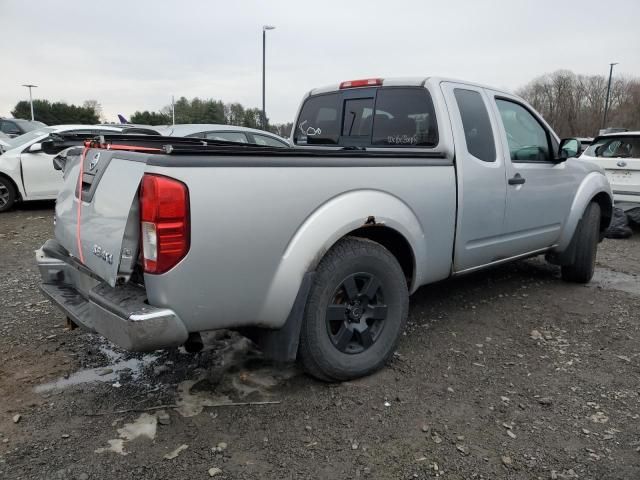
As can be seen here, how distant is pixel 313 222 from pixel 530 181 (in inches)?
99.2

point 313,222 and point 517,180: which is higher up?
point 517,180

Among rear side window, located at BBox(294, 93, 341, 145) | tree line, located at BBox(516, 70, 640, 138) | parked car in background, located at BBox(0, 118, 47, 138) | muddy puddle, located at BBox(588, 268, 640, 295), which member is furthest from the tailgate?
tree line, located at BBox(516, 70, 640, 138)

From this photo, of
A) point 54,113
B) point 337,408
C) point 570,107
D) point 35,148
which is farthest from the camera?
point 54,113

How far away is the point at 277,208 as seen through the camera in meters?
2.57

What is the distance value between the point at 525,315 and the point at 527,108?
1.90m

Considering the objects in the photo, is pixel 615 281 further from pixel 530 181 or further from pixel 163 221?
pixel 163 221

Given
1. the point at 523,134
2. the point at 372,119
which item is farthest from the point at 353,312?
the point at 523,134

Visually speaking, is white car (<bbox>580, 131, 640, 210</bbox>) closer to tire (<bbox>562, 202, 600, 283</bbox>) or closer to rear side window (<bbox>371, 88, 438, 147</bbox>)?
tire (<bbox>562, 202, 600, 283</bbox>)

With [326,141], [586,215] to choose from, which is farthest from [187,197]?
[586,215]

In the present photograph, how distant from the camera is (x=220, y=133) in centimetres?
896

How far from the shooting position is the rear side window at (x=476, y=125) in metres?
3.89

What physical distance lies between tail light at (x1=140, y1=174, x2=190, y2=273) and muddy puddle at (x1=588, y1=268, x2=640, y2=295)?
15.8ft

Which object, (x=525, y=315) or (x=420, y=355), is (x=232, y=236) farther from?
(x=525, y=315)

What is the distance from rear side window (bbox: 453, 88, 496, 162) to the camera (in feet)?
12.8
